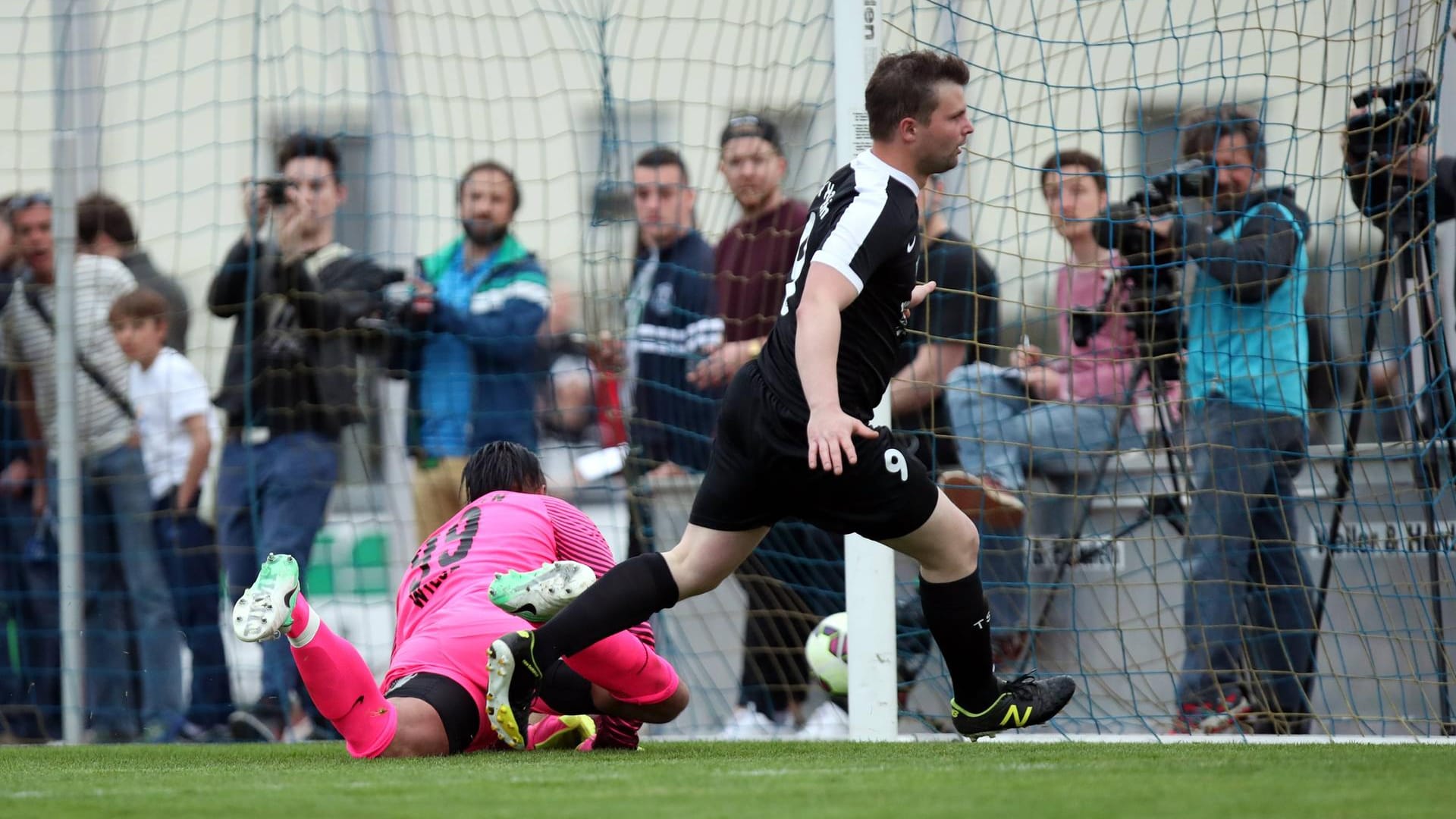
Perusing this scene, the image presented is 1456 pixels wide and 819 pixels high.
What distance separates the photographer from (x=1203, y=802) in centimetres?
304

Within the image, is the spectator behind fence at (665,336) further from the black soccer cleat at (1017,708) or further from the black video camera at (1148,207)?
the black soccer cleat at (1017,708)

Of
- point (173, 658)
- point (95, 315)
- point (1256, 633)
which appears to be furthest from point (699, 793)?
point (95, 315)

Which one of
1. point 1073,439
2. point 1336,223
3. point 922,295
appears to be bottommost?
point 1073,439

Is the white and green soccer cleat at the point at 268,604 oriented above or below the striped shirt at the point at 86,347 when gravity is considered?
below

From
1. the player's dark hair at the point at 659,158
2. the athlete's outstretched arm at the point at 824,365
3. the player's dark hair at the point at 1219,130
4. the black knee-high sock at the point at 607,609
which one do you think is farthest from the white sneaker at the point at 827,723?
the athlete's outstretched arm at the point at 824,365

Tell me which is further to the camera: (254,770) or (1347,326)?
(1347,326)

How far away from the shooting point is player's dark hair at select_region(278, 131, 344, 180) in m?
6.94

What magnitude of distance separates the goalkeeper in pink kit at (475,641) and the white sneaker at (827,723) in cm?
141

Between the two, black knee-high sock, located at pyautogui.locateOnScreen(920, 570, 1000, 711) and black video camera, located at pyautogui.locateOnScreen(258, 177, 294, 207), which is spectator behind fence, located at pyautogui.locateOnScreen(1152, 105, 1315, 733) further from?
black video camera, located at pyautogui.locateOnScreen(258, 177, 294, 207)

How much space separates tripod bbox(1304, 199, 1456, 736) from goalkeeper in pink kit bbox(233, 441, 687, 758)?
2.33 metres

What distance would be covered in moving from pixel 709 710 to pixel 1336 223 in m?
3.07

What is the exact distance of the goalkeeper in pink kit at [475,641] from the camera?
13.7 feet

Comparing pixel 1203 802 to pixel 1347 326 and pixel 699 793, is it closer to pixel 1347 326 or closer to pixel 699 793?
pixel 699 793

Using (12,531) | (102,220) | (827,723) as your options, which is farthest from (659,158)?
(12,531)
